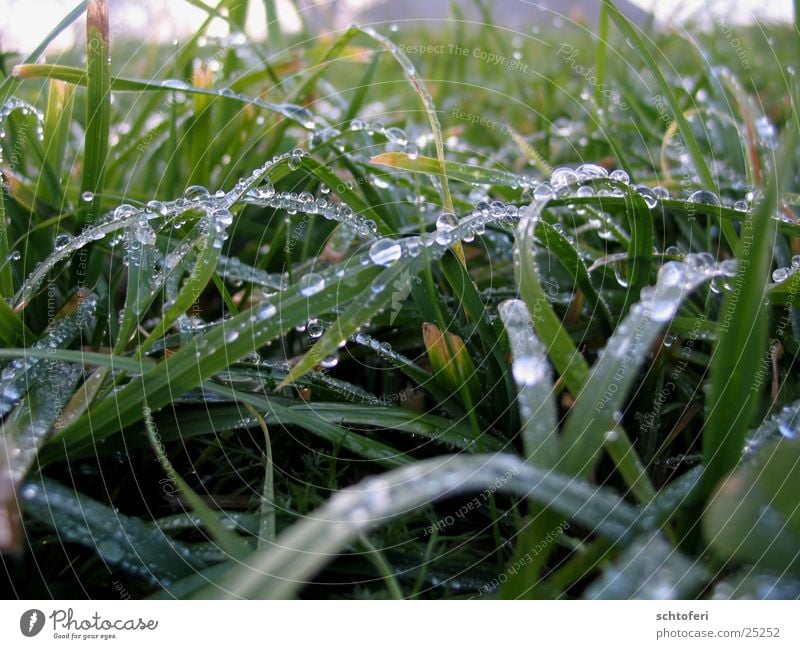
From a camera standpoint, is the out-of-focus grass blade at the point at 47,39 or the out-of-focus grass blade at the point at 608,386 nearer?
the out-of-focus grass blade at the point at 608,386

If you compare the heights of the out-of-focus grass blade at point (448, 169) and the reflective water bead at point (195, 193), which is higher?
the out-of-focus grass blade at point (448, 169)

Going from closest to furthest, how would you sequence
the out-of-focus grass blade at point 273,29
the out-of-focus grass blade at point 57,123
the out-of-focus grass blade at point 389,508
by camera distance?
the out-of-focus grass blade at point 389,508 → the out-of-focus grass blade at point 57,123 → the out-of-focus grass blade at point 273,29

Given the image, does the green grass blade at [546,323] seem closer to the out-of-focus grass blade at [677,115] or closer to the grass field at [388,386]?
the grass field at [388,386]

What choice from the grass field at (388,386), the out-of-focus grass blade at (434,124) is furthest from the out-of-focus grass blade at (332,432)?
the out-of-focus grass blade at (434,124)

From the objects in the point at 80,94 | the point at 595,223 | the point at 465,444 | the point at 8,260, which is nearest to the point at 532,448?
the point at 465,444

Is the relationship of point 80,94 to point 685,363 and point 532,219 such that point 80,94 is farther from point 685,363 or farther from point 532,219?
point 685,363

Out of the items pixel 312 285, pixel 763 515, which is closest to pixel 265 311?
pixel 312 285

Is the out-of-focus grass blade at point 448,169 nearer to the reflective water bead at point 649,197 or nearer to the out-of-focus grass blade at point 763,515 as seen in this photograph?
the reflective water bead at point 649,197

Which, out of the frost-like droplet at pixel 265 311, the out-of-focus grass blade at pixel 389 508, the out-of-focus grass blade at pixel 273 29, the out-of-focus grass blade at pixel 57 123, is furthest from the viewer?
the out-of-focus grass blade at pixel 273 29

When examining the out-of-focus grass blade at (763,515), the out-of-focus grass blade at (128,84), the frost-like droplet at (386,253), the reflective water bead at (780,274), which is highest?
the out-of-focus grass blade at (128,84)
